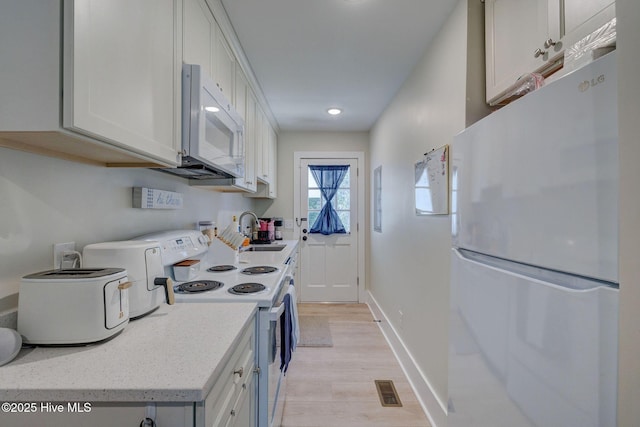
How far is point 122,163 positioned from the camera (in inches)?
43.6

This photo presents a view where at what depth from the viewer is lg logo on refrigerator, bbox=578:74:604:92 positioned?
567 mm

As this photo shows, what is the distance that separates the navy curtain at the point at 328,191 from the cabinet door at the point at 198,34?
99.1 inches

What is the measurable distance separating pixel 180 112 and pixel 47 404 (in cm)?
100

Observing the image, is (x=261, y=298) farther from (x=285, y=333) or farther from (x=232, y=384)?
(x=285, y=333)

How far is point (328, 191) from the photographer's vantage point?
395cm

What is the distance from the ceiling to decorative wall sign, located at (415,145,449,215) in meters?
0.77

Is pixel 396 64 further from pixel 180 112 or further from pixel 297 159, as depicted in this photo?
pixel 297 159

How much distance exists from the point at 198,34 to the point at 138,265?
109cm

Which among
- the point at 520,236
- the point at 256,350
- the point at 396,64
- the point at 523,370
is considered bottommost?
the point at 256,350

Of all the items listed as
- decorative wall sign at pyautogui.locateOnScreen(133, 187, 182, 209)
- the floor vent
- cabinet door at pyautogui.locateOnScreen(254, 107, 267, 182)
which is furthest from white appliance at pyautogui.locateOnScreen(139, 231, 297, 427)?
cabinet door at pyautogui.locateOnScreen(254, 107, 267, 182)

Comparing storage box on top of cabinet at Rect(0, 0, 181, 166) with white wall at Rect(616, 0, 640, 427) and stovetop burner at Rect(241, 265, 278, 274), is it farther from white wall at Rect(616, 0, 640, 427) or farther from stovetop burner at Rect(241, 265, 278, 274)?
white wall at Rect(616, 0, 640, 427)

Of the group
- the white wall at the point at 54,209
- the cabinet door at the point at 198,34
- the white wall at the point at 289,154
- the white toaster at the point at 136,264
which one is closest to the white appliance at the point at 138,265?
the white toaster at the point at 136,264

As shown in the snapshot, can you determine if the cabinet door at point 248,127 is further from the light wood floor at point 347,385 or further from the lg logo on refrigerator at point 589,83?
the lg logo on refrigerator at point 589,83

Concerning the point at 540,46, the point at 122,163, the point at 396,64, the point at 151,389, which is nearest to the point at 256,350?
the point at 151,389
